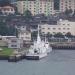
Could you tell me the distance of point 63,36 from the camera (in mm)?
47469

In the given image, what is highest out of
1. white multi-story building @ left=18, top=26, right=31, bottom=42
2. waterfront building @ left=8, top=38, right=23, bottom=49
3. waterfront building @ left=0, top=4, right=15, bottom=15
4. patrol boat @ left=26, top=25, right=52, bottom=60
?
waterfront building @ left=0, top=4, right=15, bottom=15

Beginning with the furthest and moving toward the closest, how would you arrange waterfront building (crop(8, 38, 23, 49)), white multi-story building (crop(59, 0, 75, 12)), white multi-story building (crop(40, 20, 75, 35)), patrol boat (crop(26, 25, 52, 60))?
1. white multi-story building (crop(59, 0, 75, 12))
2. white multi-story building (crop(40, 20, 75, 35))
3. waterfront building (crop(8, 38, 23, 49))
4. patrol boat (crop(26, 25, 52, 60))

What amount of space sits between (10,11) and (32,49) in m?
16.0

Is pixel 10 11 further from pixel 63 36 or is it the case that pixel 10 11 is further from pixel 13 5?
pixel 63 36

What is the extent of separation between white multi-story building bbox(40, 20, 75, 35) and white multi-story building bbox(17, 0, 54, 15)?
5344 mm

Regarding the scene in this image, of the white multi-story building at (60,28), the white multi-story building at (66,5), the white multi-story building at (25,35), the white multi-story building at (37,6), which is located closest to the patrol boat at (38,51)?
the white multi-story building at (25,35)

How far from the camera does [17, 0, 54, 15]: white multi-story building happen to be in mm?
54031

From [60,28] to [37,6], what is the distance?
19.7 feet

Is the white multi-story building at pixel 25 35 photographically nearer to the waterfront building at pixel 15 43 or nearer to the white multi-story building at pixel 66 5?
the waterfront building at pixel 15 43

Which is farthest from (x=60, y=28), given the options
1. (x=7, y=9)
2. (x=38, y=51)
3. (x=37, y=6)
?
(x=38, y=51)

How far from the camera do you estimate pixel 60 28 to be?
4853cm

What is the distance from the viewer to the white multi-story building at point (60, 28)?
48.4 meters

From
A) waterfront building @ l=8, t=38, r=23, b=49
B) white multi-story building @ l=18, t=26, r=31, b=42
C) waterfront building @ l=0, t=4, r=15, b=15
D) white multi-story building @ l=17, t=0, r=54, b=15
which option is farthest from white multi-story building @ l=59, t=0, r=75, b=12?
waterfront building @ l=8, t=38, r=23, b=49

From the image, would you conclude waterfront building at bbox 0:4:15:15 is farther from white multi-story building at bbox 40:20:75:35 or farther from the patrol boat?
the patrol boat
